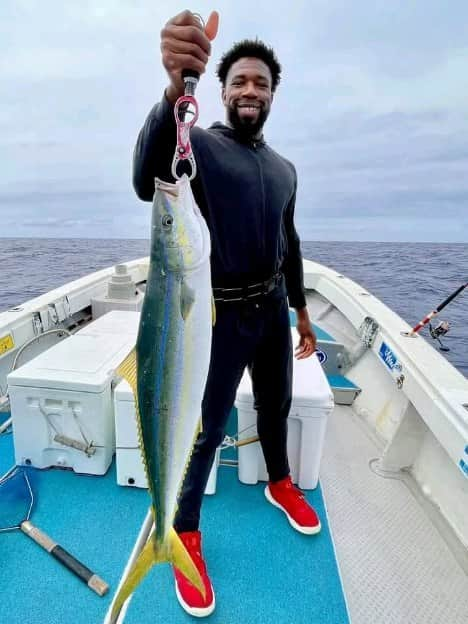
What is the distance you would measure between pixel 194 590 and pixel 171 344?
127 cm

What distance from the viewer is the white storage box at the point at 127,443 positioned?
7.16 ft

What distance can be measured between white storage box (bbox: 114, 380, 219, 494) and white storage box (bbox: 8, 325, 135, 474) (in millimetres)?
140

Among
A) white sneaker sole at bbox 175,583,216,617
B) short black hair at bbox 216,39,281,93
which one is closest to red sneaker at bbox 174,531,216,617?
white sneaker sole at bbox 175,583,216,617

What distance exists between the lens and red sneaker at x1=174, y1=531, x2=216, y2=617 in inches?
64.8

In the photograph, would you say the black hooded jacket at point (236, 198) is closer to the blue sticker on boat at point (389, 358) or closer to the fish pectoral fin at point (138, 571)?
the fish pectoral fin at point (138, 571)

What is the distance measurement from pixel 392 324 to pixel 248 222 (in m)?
2.46

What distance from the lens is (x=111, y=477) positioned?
2412 millimetres

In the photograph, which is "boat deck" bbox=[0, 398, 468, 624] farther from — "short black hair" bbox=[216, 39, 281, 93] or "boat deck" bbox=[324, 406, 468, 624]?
"short black hair" bbox=[216, 39, 281, 93]

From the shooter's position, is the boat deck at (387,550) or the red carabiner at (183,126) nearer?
the red carabiner at (183,126)

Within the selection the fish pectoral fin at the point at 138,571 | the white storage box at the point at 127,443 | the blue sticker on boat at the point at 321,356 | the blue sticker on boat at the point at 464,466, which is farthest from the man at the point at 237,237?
the blue sticker on boat at the point at 321,356

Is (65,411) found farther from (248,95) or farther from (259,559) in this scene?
(248,95)

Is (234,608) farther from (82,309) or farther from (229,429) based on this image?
(82,309)

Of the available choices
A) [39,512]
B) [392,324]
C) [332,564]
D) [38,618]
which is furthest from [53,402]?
[392,324]

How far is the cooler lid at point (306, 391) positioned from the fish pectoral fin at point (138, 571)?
3.56ft
